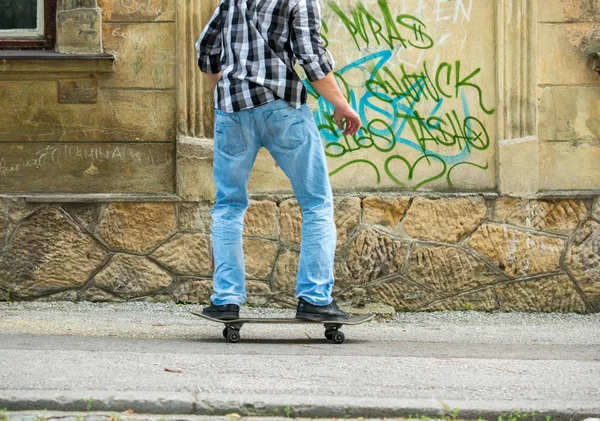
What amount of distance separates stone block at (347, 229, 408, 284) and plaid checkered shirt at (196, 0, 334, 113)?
2002 millimetres

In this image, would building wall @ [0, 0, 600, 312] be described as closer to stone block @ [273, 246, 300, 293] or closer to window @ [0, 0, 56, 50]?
stone block @ [273, 246, 300, 293]

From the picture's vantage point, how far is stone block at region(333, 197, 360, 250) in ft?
22.4

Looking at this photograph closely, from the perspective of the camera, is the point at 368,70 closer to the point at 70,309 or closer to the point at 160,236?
the point at 160,236

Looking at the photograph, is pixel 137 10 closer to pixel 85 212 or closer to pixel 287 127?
pixel 85 212

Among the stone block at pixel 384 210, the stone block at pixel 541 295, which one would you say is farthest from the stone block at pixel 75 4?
the stone block at pixel 541 295

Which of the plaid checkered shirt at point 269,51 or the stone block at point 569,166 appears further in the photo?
the stone block at point 569,166

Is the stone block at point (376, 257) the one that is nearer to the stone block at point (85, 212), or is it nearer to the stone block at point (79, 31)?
the stone block at point (85, 212)

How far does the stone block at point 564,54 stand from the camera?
272 inches

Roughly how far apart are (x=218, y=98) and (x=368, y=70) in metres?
2.03

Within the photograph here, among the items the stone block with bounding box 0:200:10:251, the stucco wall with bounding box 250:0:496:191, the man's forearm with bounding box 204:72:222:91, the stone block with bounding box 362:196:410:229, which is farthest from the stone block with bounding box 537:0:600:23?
the stone block with bounding box 0:200:10:251

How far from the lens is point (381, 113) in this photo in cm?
692

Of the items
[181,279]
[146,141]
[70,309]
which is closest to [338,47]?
[146,141]

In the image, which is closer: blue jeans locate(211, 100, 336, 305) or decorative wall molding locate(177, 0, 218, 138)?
blue jeans locate(211, 100, 336, 305)

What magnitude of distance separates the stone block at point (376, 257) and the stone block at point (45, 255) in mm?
1647
